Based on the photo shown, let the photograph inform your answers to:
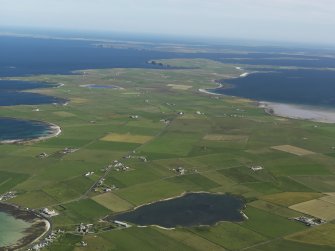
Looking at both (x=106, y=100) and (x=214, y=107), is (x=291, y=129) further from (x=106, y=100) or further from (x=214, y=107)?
(x=106, y=100)

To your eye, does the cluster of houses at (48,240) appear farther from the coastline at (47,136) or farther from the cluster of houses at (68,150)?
the coastline at (47,136)

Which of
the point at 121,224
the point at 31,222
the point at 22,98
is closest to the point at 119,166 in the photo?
the point at 121,224

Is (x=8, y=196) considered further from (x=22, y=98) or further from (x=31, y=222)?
(x=22, y=98)

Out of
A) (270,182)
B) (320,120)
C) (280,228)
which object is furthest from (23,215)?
(320,120)

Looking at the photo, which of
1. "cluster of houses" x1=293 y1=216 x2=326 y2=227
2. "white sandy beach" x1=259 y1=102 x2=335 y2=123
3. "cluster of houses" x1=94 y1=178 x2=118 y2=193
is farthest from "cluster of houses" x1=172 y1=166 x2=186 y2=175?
"white sandy beach" x1=259 y1=102 x2=335 y2=123

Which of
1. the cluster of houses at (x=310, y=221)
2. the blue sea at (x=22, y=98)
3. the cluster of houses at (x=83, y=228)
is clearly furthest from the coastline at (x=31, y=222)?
the blue sea at (x=22, y=98)
